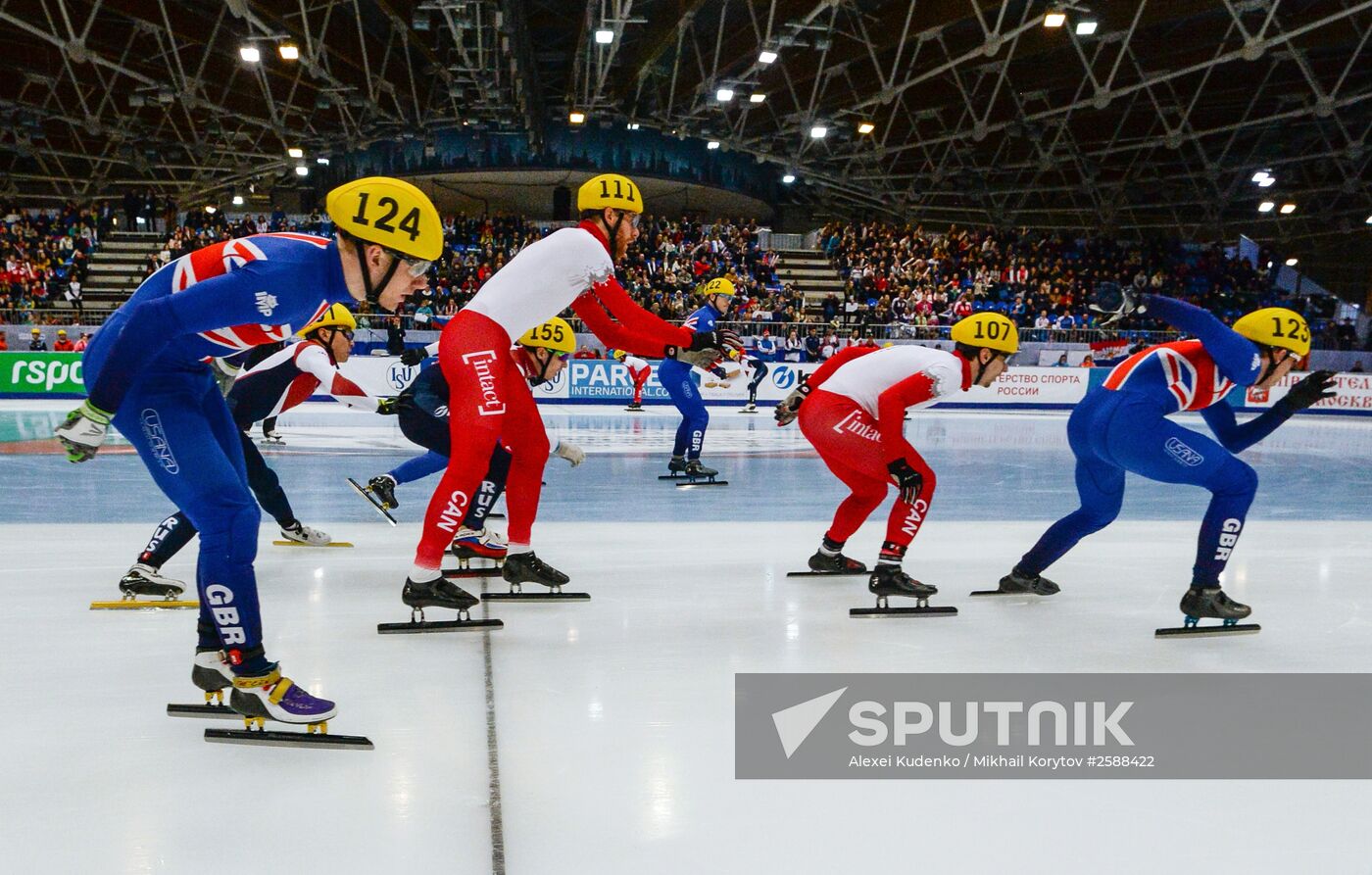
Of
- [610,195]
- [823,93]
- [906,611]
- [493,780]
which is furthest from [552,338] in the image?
[823,93]

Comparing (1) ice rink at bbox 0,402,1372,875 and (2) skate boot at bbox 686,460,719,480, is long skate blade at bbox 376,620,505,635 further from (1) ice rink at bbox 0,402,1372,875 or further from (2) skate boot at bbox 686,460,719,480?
(2) skate boot at bbox 686,460,719,480

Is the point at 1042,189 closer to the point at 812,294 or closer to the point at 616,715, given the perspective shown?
the point at 812,294

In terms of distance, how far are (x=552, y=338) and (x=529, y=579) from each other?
1955 mm

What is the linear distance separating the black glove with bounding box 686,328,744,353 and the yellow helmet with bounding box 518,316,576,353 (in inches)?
58.1

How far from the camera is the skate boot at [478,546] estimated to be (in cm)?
495

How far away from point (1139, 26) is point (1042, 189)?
1105 centimetres

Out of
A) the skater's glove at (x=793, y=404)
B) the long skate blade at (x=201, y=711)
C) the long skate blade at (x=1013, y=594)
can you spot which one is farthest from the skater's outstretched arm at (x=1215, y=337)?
the long skate blade at (x=201, y=711)

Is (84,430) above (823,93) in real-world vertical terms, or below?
below

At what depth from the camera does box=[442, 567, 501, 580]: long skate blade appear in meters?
4.96

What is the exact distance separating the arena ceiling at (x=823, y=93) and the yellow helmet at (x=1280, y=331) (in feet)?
52.2

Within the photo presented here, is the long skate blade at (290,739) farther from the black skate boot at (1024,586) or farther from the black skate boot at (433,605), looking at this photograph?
the black skate boot at (1024,586)

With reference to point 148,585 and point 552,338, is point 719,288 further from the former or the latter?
point 148,585

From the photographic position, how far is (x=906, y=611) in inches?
172

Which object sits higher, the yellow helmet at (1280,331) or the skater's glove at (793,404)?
the yellow helmet at (1280,331)
